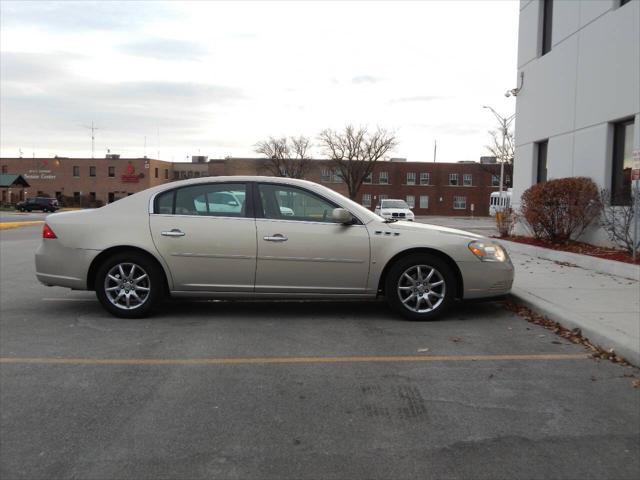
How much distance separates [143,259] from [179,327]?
91cm

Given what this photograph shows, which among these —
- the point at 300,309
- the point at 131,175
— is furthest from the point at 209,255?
the point at 131,175

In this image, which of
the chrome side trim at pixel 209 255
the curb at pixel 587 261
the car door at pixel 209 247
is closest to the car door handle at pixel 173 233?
the car door at pixel 209 247

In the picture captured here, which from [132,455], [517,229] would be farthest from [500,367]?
[517,229]

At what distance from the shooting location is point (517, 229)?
17.2 metres

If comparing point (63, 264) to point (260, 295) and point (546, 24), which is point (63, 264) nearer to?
point (260, 295)

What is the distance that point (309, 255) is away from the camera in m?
6.58

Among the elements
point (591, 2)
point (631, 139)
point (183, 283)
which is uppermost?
point (591, 2)

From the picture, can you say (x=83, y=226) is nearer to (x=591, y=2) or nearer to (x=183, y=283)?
(x=183, y=283)

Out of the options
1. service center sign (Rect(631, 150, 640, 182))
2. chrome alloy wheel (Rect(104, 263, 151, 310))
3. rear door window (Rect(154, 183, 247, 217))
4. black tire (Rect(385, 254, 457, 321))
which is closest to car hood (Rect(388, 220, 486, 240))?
black tire (Rect(385, 254, 457, 321))

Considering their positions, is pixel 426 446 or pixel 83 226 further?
pixel 83 226

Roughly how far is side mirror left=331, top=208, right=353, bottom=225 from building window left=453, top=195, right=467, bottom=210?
68565 mm

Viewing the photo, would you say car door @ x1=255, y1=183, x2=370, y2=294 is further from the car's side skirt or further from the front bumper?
the front bumper

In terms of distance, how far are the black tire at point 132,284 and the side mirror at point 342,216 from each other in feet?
6.86

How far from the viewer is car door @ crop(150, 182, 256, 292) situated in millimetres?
6598
